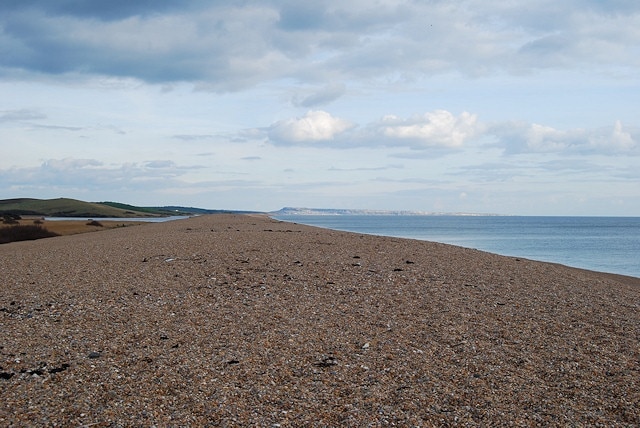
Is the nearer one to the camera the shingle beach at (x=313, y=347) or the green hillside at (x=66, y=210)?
the shingle beach at (x=313, y=347)

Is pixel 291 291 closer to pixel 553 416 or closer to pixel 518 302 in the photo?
pixel 518 302

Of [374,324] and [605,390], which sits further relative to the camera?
[374,324]

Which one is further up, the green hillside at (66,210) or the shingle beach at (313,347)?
the green hillside at (66,210)

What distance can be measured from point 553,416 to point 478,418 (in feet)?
2.59

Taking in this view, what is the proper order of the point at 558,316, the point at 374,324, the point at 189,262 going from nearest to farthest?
the point at 374,324, the point at 558,316, the point at 189,262

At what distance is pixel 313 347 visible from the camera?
851 cm

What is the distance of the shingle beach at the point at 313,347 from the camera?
6.23 m

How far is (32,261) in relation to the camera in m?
18.7

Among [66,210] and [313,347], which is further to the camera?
[66,210]

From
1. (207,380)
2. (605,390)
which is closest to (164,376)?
(207,380)

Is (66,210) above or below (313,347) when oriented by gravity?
above

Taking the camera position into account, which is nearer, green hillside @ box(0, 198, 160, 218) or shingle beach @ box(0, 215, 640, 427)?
shingle beach @ box(0, 215, 640, 427)

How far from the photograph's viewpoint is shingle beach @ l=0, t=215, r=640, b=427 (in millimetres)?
6230

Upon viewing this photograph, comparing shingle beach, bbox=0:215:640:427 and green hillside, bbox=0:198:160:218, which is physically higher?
green hillside, bbox=0:198:160:218
